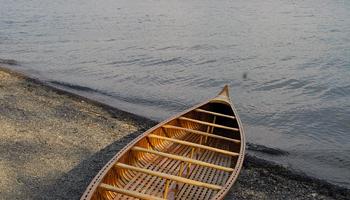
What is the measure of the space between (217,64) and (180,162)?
11922mm

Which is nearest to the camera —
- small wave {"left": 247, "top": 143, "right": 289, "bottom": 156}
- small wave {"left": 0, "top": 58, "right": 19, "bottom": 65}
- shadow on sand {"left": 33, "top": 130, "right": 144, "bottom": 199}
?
shadow on sand {"left": 33, "top": 130, "right": 144, "bottom": 199}

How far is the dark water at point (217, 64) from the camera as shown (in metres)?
12.0

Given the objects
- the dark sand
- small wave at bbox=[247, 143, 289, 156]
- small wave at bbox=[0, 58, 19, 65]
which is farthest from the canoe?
small wave at bbox=[0, 58, 19, 65]

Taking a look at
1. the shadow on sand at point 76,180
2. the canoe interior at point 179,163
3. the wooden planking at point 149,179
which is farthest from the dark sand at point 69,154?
the wooden planking at point 149,179

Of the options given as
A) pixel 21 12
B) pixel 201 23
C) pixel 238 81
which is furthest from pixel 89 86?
pixel 21 12

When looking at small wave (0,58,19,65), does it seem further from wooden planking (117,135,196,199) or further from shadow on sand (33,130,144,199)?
wooden planking (117,135,196,199)

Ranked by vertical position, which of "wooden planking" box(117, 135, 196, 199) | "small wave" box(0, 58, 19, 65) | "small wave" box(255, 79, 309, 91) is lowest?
"small wave" box(0, 58, 19, 65)

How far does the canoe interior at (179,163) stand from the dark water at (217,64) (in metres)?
1.54

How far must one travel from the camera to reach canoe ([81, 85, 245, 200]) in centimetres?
616

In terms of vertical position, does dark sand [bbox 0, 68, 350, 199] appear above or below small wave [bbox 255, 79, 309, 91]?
below

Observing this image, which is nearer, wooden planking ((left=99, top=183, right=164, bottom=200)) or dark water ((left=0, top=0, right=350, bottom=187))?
A: wooden planking ((left=99, top=183, right=164, bottom=200))

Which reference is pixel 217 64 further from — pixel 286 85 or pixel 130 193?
pixel 130 193

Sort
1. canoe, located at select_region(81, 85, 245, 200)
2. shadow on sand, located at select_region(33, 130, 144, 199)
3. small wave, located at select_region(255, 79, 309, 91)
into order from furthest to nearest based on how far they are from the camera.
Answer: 1. small wave, located at select_region(255, 79, 309, 91)
2. shadow on sand, located at select_region(33, 130, 144, 199)
3. canoe, located at select_region(81, 85, 245, 200)

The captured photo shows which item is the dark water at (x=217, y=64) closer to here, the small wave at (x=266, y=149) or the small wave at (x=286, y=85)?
the small wave at (x=286, y=85)
